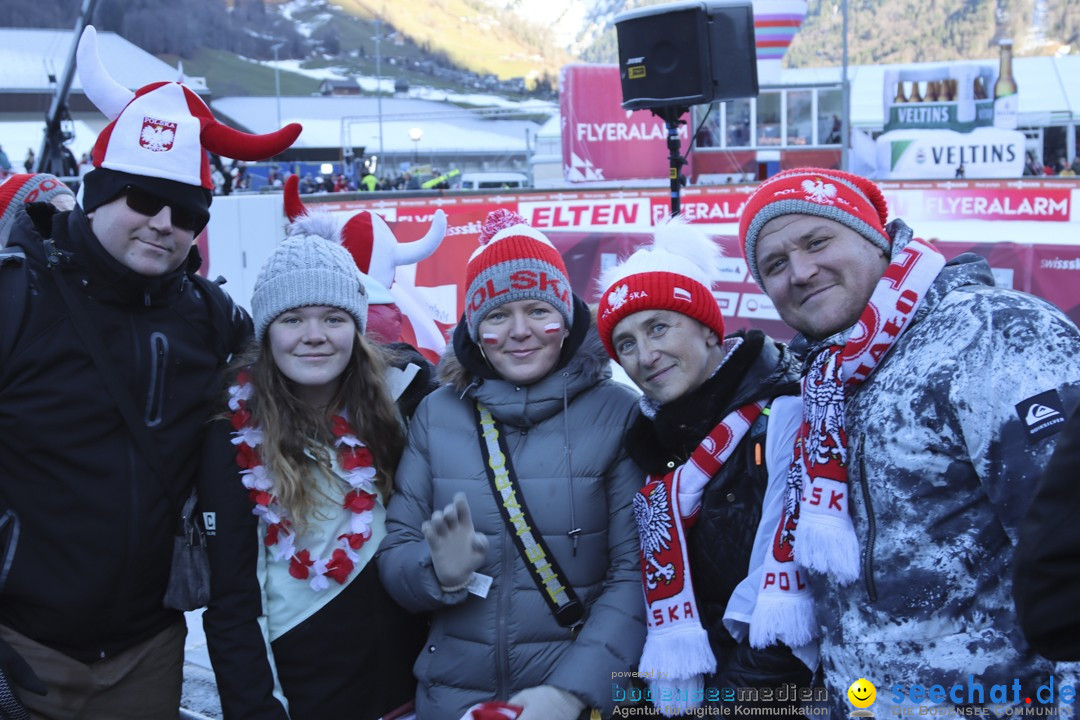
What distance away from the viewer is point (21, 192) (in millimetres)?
3898

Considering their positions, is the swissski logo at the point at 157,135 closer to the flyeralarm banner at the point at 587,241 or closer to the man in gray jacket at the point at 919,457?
the man in gray jacket at the point at 919,457

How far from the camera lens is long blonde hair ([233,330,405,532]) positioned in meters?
2.31

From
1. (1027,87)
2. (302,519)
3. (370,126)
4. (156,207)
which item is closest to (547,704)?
(302,519)

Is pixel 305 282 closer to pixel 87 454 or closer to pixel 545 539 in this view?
pixel 87 454

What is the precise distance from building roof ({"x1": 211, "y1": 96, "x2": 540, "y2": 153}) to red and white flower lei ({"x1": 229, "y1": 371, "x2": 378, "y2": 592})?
1783 inches

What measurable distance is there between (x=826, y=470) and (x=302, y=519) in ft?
4.18

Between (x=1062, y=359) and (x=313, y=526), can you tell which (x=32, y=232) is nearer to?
(x=313, y=526)

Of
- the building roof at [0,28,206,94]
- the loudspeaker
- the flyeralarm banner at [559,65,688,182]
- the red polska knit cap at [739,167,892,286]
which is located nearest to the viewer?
the red polska knit cap at [739,167,892,286]

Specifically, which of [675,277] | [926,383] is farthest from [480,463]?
[926,383]

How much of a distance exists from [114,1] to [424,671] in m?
85.4

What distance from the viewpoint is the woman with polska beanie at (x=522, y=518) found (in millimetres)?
2180

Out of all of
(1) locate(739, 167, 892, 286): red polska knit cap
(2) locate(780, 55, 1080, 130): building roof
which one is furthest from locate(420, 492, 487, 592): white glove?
(2) locate(780, 55, 1080, 130): building roof

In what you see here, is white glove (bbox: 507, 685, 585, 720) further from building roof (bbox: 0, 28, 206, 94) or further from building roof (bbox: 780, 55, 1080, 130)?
building roof (bbox: 0, 28, 206, 94)

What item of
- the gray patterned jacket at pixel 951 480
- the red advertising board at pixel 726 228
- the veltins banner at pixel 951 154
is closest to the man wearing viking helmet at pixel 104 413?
the gray patterned jacket at pixel 951 480
